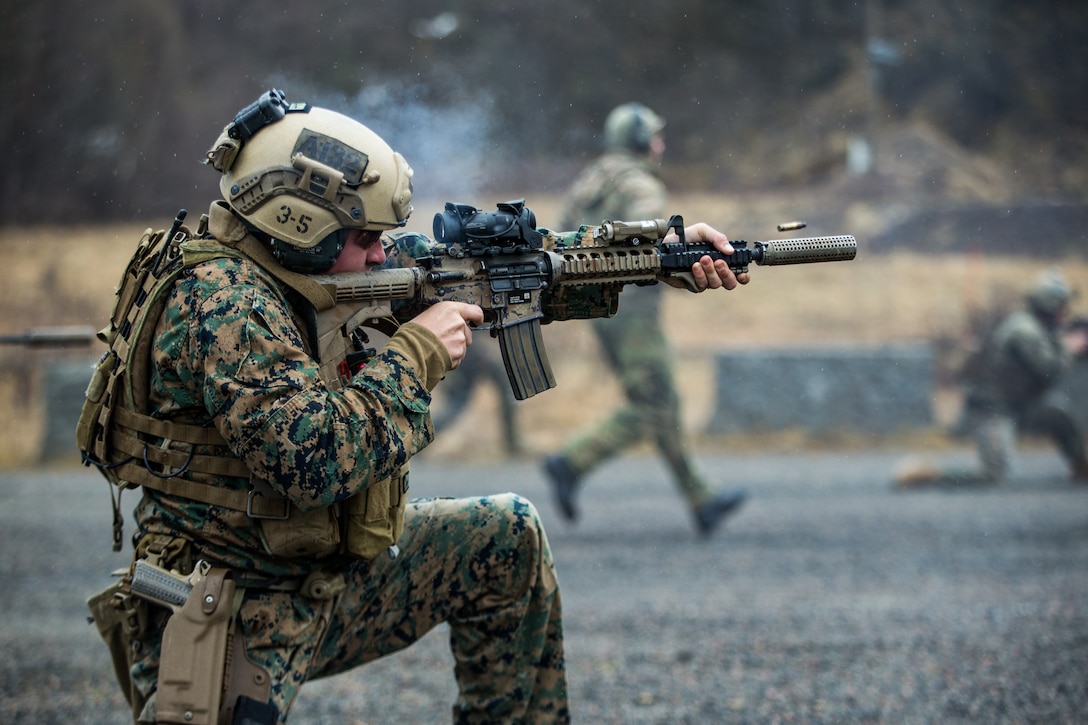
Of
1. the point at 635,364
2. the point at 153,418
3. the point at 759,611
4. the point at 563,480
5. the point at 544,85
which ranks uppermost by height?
the point at 544,85

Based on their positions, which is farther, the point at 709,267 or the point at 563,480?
the point at 563,480

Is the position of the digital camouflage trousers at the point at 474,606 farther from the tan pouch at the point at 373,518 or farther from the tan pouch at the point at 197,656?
the tan pouch at the point at 197,656

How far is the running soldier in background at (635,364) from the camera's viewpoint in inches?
282

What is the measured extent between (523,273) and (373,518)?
2.73ft

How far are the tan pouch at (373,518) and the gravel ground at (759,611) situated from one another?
5.02ft

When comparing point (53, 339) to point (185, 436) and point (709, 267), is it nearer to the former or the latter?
point (185, 436)

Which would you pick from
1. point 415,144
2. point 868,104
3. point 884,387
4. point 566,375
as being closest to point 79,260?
point 415,144

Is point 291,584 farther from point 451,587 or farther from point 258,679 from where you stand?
point 451,587

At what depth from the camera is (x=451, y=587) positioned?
306cm

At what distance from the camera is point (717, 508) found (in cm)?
707

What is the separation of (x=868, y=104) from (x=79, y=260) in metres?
14.2

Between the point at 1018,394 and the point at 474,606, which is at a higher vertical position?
the point at 1018,394

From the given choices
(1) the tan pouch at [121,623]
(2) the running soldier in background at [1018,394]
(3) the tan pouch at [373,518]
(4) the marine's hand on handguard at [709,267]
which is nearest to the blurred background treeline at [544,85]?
(2) the running soldier in background at [1018,394]

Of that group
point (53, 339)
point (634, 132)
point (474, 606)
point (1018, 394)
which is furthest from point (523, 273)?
point (1018, 394)
